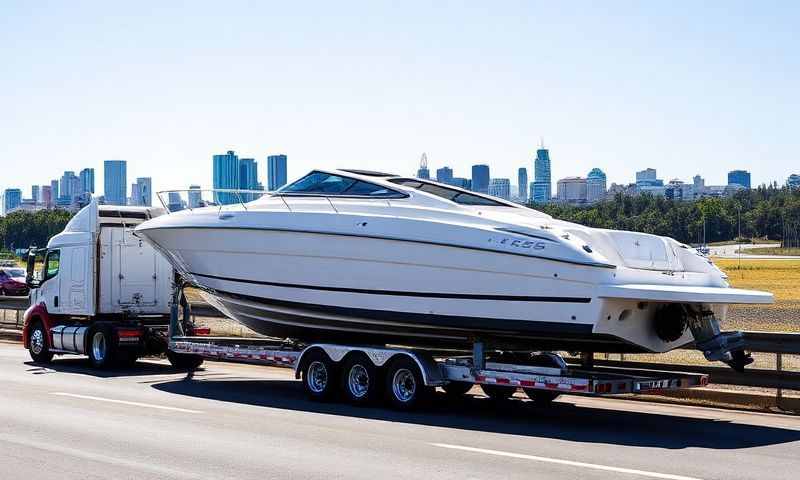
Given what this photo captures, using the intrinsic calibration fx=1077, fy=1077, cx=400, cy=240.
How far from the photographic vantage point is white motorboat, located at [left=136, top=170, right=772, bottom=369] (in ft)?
43.9

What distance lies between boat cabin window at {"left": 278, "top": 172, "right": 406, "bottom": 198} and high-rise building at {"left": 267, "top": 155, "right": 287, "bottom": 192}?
5265mm

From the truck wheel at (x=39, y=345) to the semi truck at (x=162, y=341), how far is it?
0.02m

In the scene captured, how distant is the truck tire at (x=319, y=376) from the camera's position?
15.4m

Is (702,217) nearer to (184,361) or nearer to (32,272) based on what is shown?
(32,272)

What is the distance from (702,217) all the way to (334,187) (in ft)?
334

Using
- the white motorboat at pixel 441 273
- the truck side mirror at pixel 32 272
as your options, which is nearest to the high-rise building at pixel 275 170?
the truck side mirror at pixel 32 272

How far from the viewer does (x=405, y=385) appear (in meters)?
14.5

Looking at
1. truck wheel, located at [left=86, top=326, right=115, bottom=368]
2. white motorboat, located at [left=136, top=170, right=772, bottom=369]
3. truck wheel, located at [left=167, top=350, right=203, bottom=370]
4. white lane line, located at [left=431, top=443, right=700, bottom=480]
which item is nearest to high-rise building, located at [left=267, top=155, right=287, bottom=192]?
truck wheel, located at [left=167, top=350, right=203, bottom=370]

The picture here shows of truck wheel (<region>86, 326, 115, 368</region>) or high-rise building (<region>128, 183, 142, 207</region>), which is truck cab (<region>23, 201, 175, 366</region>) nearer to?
truck wheel (<region>86, 326, 115, 368</region>)

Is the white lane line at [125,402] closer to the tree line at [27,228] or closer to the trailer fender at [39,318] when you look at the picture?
the trailer fender at [39,318]

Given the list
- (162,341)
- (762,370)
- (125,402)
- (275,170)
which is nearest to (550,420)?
(762,370)

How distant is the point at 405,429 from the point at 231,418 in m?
2.37

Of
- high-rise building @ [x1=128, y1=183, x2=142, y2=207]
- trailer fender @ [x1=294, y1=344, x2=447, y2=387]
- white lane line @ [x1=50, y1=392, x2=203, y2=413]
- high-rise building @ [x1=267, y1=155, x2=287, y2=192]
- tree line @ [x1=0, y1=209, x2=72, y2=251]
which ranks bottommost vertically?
white lane line @ [x1=50, y1=392, x2=203, y2=413]

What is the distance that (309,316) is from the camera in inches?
643
